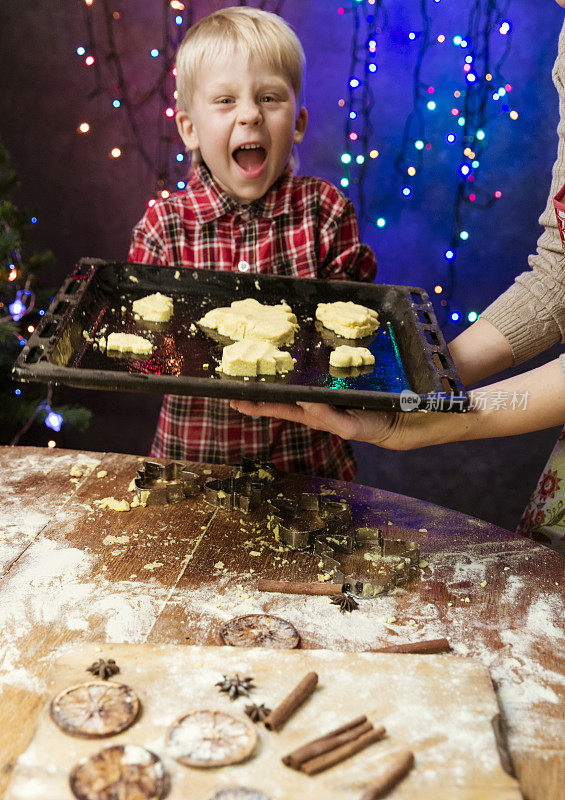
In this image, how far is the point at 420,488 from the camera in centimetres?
387

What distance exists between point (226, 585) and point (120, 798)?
1.83 ft

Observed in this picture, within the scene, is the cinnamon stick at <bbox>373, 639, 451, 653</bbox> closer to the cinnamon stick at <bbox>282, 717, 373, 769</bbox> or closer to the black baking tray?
the cinnamon stick at <bbox>282, 717, 373, 769</bbox>

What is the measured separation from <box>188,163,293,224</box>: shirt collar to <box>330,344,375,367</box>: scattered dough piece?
0.68 meters

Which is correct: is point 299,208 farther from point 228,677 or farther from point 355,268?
point 228,677

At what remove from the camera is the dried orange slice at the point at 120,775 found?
33.9 inches

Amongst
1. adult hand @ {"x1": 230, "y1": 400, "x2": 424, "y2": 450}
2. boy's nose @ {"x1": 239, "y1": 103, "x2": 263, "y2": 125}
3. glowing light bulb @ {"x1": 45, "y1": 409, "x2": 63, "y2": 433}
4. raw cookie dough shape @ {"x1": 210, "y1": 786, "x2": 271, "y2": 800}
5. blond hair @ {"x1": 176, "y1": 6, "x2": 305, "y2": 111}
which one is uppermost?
blond hair @ {"x1": 176, "y1": 6, "x2": 305, "y2": 111}

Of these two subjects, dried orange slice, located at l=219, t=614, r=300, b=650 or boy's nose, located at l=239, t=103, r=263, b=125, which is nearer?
dried orange slice, located at l=219, t=614, r=300, b=650

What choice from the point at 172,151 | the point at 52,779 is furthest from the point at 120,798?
the point at 172,151

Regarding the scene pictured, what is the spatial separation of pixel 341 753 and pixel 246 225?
1589 millimetres

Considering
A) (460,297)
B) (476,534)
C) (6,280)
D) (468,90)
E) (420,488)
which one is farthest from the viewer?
(420,488)

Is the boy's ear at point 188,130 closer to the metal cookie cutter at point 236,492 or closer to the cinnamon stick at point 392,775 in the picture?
the metal cookie cutter at point 236,492

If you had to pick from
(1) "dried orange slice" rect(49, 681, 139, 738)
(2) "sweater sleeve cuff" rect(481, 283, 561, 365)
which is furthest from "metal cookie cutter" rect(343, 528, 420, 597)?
(2) "sweater sleeve cuff" rect(481, 283, 561, 365)

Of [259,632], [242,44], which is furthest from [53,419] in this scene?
[259,632]

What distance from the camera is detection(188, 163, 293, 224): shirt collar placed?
2176 millimetres
